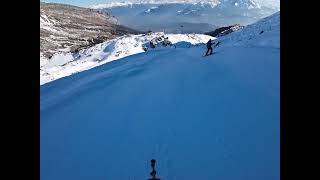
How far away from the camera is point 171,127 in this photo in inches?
474

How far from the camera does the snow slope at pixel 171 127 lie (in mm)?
9602

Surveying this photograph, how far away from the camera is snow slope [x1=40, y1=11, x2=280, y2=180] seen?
31.5 ft

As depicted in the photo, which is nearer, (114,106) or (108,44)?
(114,106)

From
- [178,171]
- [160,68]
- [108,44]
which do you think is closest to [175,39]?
[108,44]

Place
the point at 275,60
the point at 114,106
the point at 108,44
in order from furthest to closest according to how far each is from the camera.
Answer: the point at 108,44
the point at 275,60
the point at 114,106

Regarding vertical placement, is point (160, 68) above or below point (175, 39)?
above

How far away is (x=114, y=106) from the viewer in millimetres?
15445

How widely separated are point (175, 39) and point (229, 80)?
8597cm

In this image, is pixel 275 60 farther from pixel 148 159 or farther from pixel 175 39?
pixel 175 39

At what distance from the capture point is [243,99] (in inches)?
558
